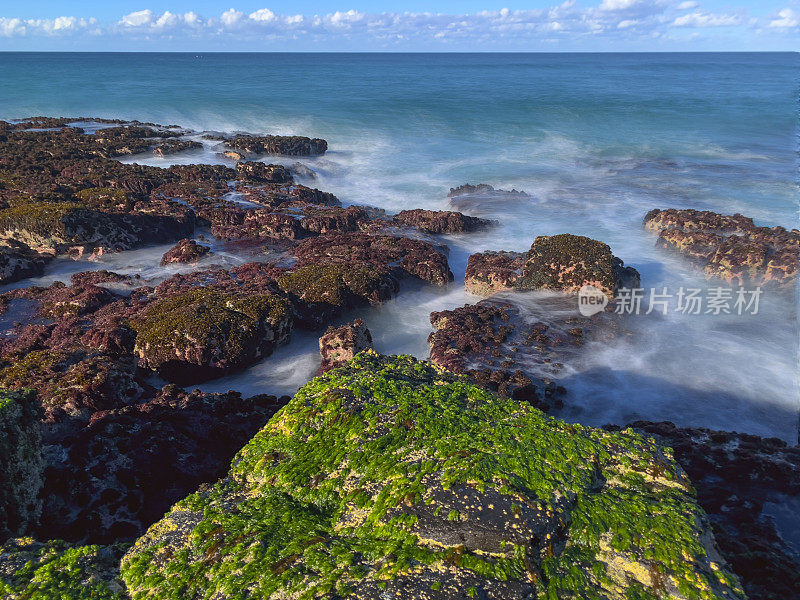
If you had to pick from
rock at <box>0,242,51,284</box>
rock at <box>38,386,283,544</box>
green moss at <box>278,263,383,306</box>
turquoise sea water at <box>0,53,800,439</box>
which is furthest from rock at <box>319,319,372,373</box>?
rock at <box>0,242,51,284</box>

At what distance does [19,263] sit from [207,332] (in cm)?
975

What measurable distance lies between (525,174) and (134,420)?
106 ft

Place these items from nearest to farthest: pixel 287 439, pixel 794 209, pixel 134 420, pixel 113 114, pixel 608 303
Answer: pixel 287 439, pixel 134 420, pixel 608 303, pixel 794 209, pixel 113 114

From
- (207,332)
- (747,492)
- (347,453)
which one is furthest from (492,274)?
(347,453)

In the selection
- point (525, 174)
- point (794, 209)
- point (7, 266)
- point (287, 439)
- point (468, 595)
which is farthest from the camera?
point (525, 174)

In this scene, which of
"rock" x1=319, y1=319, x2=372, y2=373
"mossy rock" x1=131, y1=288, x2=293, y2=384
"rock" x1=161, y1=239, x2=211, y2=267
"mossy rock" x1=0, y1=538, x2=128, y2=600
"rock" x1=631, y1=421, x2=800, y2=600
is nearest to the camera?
"mossy rock" x1=0, y1=538, x2=128, y2=600

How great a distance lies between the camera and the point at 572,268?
51.6 feet

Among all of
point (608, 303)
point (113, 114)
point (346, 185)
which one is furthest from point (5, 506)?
point (113, 114)

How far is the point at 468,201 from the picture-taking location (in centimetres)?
2819

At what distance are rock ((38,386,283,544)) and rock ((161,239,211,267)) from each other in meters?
8.88

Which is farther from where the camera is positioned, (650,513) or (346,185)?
(346,185)

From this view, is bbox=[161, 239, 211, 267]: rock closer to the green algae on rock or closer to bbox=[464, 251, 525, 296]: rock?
bbox=[464, 251, 525, 296]: rock

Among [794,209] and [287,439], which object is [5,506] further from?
[794,209]

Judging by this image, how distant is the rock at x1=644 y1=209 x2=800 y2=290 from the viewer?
17312 millimetres
